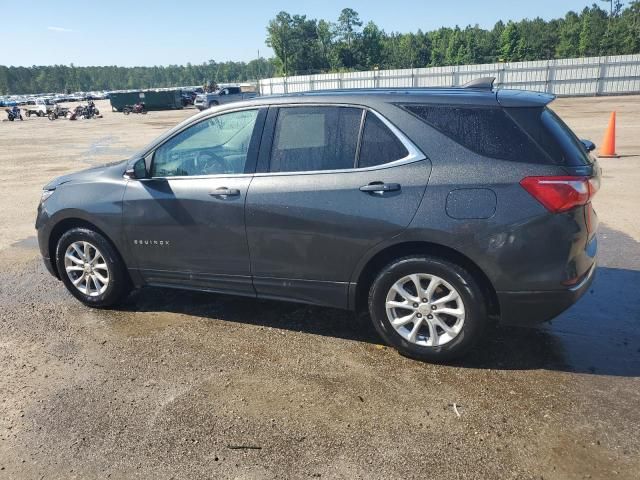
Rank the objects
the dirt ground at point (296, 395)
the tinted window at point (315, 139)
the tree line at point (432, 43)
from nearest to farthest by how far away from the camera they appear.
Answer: the dirt ground at point (296, 395) < the tinted window at point (315, 139) < the tree line at point (432, 43)

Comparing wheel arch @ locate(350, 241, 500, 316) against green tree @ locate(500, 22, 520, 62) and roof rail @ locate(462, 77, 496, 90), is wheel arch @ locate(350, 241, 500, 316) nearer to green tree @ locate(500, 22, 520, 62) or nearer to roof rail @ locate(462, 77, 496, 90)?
roof rail @ locate(462, 77, 496, 90)

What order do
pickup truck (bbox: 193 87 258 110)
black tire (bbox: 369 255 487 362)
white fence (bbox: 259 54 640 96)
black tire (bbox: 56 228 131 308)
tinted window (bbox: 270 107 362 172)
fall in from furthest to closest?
pickup truck (bbox: 193 87 258 110) < white fence (bbox: 259 54 640 96) < black tire (bbox: 56 228 131 308) < tinted window (bbox: 270 107 362 172) < black tire (bbox: 369 255 487 362)

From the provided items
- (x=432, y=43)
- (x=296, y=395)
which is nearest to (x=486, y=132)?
(x=296, y=395)

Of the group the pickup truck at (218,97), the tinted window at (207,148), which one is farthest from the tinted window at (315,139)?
the pickup truck at (218,97)

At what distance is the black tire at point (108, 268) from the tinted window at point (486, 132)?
2.93 metres

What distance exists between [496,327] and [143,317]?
303 cm

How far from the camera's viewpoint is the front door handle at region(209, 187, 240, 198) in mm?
4023

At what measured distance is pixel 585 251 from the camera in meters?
3.45

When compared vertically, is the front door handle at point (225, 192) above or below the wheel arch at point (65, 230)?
above

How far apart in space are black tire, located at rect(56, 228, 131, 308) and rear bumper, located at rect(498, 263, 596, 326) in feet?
10.6

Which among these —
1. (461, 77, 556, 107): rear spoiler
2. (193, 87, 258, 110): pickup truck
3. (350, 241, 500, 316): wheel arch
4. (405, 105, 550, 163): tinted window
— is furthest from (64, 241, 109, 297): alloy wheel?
(193, 87, 258, 110): pickup truck

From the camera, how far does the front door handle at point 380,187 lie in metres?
3.52

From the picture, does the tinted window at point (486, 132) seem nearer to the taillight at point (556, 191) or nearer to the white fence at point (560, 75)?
the taillight at point (556, 191)

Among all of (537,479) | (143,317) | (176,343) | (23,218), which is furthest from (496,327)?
(23,218)
